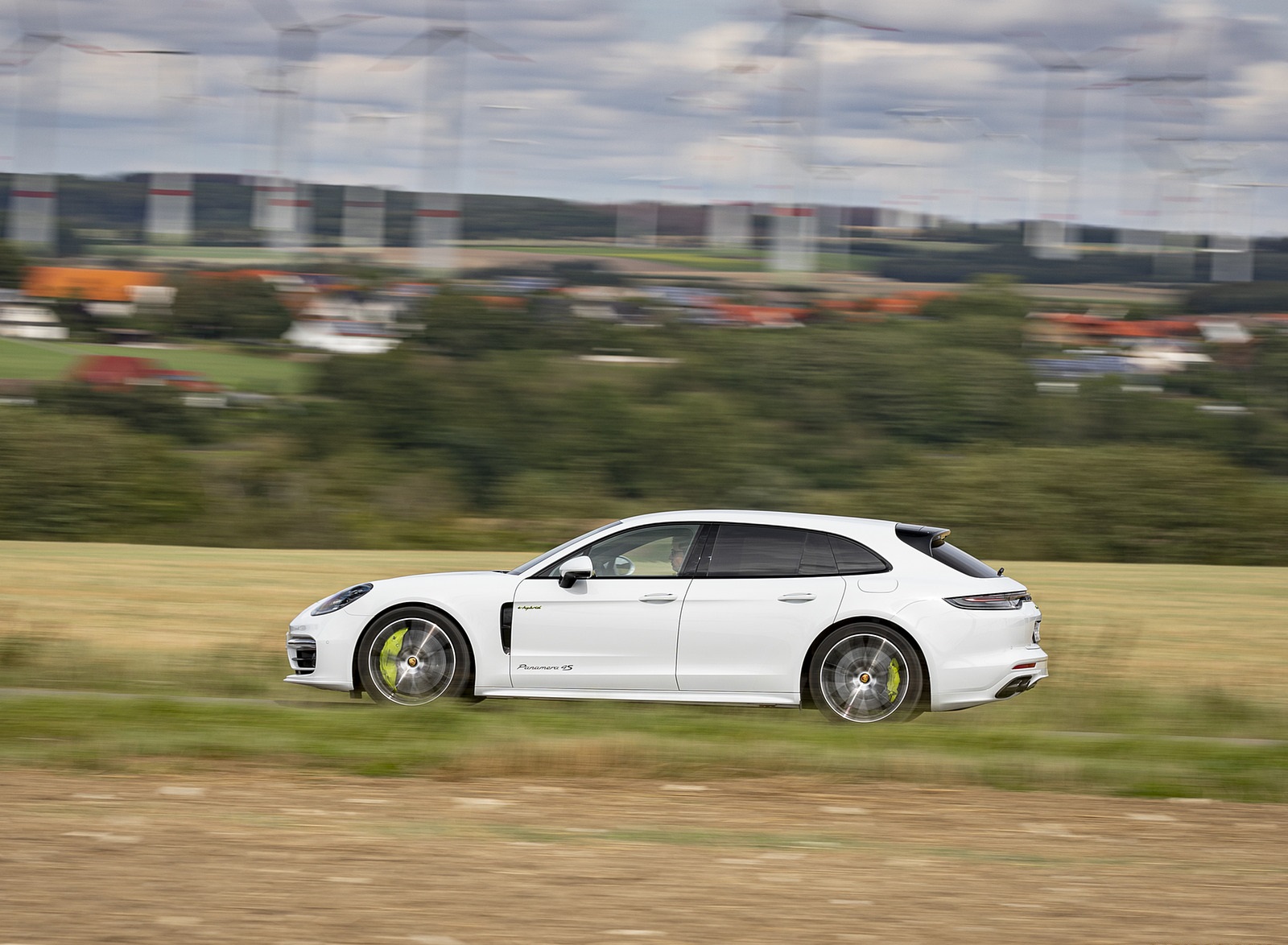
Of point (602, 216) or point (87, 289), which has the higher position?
point (602, 216)

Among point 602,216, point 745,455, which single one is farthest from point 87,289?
point 745,455

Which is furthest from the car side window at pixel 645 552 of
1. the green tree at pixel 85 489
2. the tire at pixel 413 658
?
the green tree at pixel 85 489

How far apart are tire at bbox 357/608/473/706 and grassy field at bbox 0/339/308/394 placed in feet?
165

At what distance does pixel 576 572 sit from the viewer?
8938 millimetres

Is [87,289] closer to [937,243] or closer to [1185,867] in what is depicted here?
[937,243]

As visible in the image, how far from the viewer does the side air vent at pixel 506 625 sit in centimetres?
903

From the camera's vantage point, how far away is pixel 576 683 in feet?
29.4

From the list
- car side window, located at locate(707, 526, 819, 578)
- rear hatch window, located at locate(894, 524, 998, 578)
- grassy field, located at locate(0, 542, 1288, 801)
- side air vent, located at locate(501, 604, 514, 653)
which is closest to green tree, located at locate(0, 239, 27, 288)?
grassy field, located at locate(0, 542, 1288, 801)

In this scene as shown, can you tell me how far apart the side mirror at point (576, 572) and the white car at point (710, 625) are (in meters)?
0.01

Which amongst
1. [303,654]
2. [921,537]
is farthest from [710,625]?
[303,654]

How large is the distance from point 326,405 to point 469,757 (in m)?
48.9

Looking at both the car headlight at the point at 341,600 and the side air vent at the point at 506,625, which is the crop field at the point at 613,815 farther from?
the car headlight at the point at 341,600

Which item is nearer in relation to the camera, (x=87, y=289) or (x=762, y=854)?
(x=762, y=854)

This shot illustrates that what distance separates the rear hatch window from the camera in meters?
8.98
